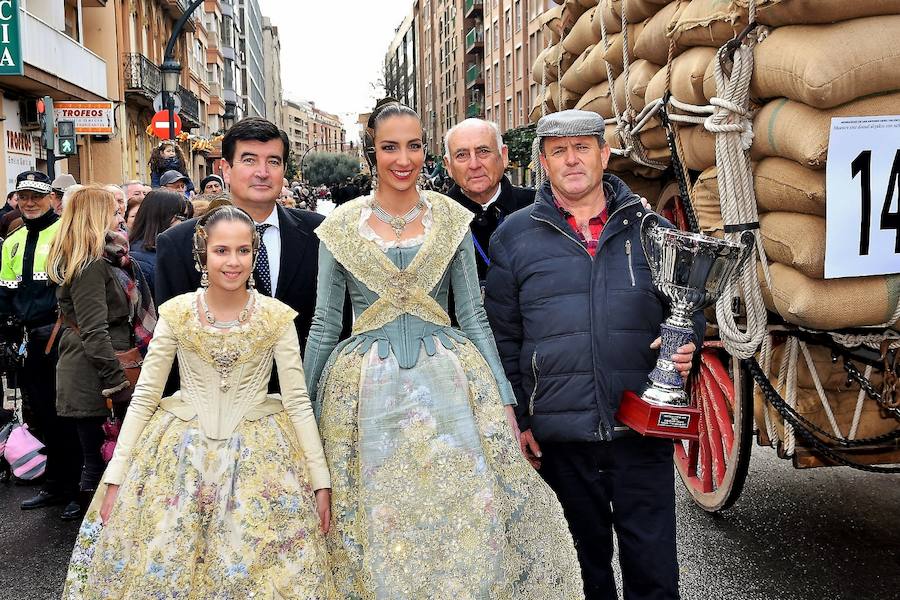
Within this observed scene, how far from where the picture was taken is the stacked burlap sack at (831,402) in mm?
3355

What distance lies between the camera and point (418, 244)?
2857 millimetres

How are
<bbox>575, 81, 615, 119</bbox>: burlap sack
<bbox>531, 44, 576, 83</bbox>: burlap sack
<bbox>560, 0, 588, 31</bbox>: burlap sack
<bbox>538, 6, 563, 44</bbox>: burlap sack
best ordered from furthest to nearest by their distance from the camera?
<bbox>538, 6, 563, 44</bbox>: burlap sack < <bbox>531, 44, 576, 83</bbox>: burlap sack < <bbox>560, 0, 588, 31</bbox>: burlap sack < <bbox>575, 81, 615, 119</bbox>: burlap sack

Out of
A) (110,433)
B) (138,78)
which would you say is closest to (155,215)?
(110,433)

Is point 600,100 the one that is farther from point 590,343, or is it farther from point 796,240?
point 590,343

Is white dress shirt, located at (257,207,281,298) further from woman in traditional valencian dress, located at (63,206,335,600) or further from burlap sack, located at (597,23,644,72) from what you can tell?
burlap sack, located at (597,23,644,72)

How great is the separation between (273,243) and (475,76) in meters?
50.0

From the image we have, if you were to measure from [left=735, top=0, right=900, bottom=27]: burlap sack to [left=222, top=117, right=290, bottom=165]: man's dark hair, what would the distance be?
6.02 ft

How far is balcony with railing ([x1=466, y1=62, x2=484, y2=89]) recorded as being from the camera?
164 feet

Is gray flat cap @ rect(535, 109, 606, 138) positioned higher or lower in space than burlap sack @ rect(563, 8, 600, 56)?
lower

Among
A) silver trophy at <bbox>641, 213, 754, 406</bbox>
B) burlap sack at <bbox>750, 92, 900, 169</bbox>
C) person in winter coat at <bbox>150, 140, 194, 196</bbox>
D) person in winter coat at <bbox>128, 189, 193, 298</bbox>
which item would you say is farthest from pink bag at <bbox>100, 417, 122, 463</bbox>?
person in winter coat at <bbox>150, 140, 194, 196</bbox>

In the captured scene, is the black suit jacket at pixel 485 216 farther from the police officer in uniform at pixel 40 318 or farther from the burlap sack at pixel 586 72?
the police officer in uniform at pixel 40 318

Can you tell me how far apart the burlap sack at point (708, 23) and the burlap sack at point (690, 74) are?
5cm

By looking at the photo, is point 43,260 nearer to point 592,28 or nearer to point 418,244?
point 418,244

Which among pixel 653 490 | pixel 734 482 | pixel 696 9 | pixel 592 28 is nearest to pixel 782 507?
pixel 734 482
